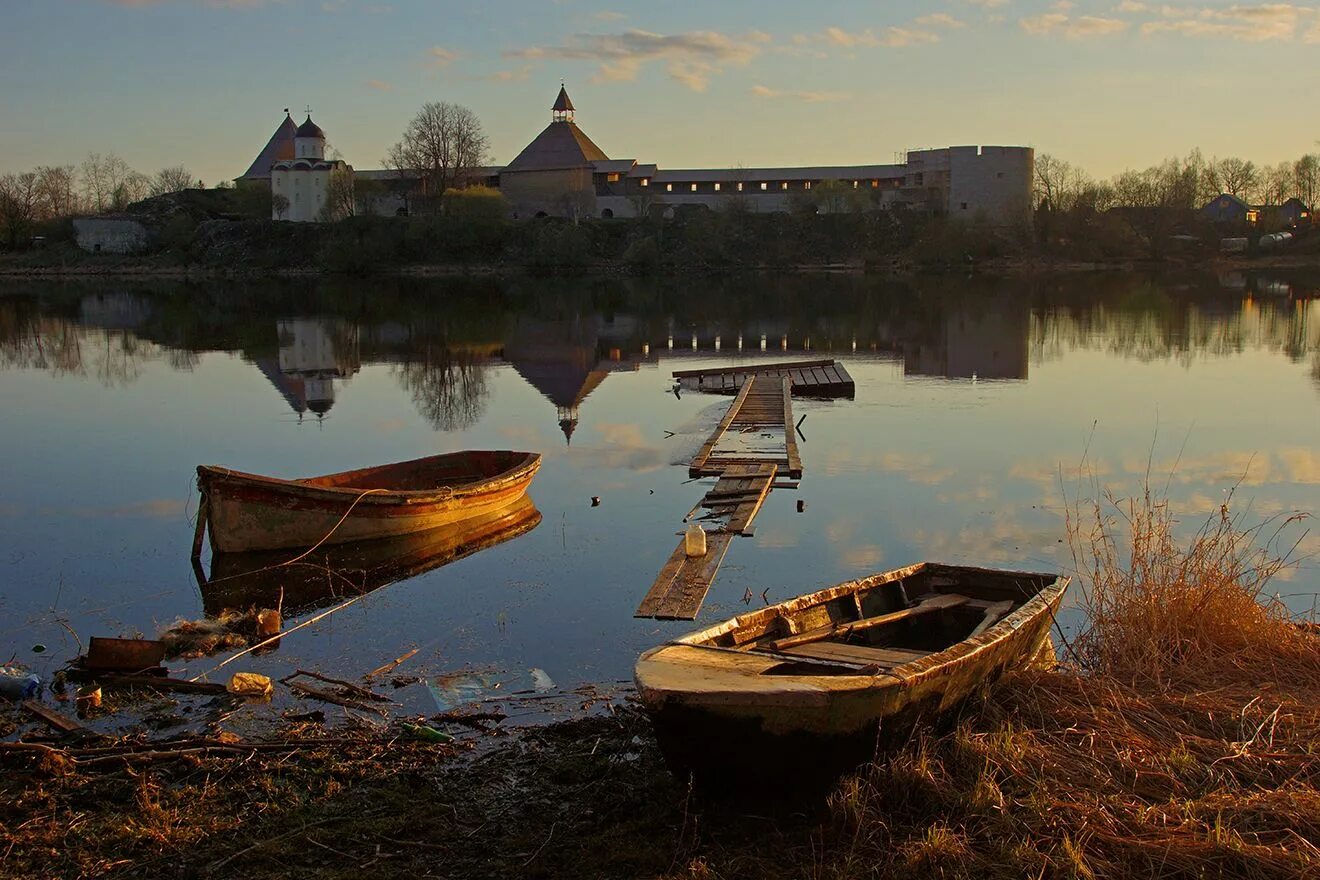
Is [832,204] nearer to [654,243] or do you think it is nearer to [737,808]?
[654,243]

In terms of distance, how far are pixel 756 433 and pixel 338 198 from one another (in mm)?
75530

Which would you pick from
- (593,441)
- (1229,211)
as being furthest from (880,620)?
(1229,211)

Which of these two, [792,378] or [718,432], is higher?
[792,378]

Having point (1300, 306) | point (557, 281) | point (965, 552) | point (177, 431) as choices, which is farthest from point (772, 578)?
point (557, 281)

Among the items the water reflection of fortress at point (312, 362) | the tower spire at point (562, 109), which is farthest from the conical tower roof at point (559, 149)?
the water reflection of fortress at point (312, 362)

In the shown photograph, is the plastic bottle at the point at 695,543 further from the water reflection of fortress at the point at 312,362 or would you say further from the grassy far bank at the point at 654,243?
the grassy far bank at the point at 654,243

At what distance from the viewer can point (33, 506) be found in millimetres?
14664

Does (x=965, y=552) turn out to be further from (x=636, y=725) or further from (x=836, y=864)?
(x=836, y=864)

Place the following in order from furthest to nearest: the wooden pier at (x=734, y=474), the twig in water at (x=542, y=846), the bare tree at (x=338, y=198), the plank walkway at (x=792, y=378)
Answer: the bare tree at (x=338, y=198), the plank walkway at (x=792, y=378), the wooden pier at (x=734, y=474), the twig in water at (x=542, y=846)

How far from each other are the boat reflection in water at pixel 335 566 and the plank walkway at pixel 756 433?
3.58 metres

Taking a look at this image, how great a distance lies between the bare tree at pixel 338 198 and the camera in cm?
8888

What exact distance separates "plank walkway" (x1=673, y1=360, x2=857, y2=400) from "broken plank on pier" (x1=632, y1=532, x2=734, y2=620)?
43.6 ft

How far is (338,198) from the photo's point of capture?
88.9 meters

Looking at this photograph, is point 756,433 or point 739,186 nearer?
point 756,433
